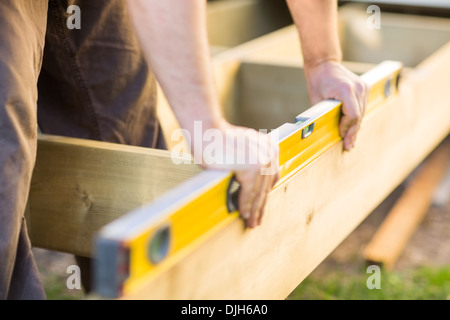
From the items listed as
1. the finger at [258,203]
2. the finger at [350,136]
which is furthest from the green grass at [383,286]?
the finger at [258,203]

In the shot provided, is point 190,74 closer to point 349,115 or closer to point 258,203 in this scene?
point 258,203

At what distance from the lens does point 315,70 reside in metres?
1.27

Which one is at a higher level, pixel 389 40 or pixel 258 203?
pixel 258 203

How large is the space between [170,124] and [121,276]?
115 centimetres

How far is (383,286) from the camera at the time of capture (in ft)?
6.81

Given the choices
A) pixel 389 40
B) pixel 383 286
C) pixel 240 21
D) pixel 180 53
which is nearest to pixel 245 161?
pixel 180 53

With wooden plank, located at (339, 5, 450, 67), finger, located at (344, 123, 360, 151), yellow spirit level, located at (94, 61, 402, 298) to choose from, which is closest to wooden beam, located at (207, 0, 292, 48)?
wooden plank, located at (339, 5, 450, 67)

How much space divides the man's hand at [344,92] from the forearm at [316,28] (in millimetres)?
18

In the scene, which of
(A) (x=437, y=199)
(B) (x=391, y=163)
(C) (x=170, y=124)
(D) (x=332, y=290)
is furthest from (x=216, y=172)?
(A) (x=437, y=199)

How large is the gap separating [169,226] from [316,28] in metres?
0.68

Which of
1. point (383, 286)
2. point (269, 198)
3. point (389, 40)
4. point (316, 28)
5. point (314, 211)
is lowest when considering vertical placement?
point (383, 286)

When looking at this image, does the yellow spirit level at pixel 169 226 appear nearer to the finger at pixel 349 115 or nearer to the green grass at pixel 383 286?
the finger at pixel 349 115

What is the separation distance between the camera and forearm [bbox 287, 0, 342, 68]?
1.23 metres

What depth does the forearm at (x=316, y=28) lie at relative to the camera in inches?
48.5
